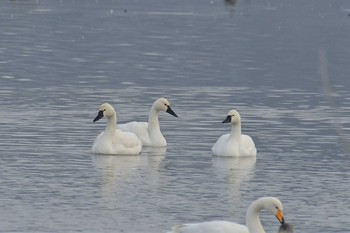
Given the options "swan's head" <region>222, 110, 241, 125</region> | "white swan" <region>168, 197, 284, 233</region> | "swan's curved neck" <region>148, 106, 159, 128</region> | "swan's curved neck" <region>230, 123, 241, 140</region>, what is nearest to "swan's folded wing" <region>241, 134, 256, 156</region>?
"swan's curved neck" <region>230, 123, 241, 140</region>

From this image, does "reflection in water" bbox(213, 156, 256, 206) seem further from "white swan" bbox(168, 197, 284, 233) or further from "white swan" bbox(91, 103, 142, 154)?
"white swan" bbox(168, 197, 284, 233)

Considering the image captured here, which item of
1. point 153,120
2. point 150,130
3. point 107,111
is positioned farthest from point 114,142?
point 153,120

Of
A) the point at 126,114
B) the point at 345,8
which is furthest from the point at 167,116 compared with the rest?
the point at 345,8

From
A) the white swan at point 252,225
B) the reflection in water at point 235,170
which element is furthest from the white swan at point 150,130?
the white swan at point 252,225

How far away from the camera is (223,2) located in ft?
282

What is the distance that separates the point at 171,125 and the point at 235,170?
5.29 m

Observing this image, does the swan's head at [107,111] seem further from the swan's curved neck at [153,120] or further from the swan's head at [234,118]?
the swan's head at [234,118]

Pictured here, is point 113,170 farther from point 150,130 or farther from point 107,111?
point 150,130

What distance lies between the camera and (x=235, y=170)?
20859 mm

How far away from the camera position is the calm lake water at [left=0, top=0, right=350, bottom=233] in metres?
16.8

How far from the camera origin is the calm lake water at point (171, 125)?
661 inches

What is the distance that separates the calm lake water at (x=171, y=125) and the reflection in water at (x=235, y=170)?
22 millimetres

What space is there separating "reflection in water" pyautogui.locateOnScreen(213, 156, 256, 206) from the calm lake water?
0.02 metres

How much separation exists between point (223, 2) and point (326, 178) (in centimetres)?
6660
